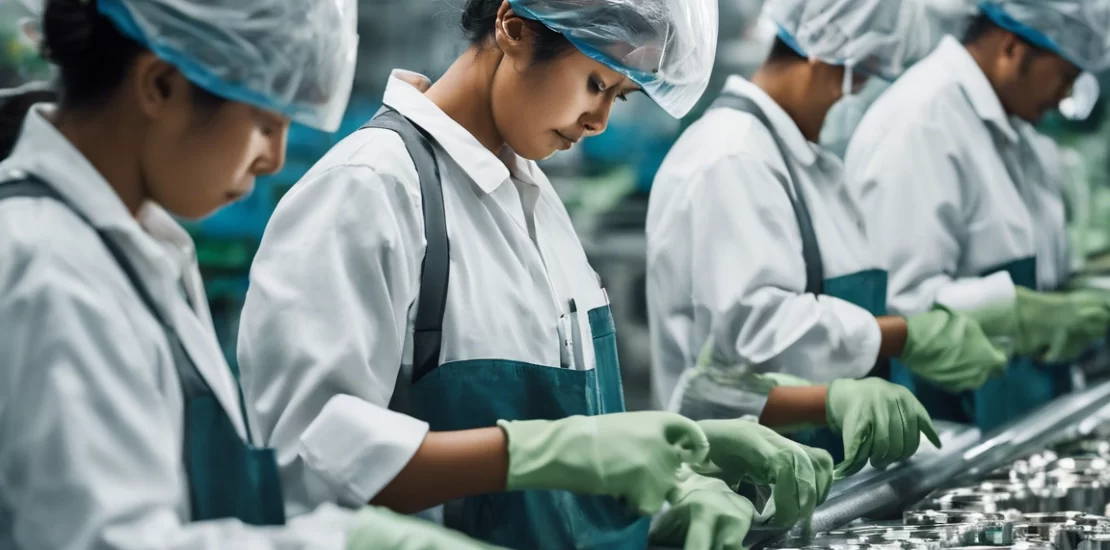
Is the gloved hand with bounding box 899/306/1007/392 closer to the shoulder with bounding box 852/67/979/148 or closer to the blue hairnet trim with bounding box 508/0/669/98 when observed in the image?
the shoulder with bounding box 852/67/979/148

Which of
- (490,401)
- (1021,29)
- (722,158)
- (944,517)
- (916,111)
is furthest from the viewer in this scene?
(1021,29)

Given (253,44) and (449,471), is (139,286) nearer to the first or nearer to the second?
(253,44)

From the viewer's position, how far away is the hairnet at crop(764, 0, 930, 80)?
2.63 metres

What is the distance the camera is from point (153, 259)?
4.07 ft

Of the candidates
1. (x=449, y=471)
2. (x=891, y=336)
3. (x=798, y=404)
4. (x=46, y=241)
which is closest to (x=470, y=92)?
(x=449, y=471)

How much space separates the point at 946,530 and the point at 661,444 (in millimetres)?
645

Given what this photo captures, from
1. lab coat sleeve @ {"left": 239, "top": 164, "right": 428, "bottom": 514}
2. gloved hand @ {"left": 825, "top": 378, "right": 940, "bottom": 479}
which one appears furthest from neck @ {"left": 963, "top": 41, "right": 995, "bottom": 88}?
lab coat sleeve @ {"left": 239, "top": 164, "right": 428, "bottom": 514}

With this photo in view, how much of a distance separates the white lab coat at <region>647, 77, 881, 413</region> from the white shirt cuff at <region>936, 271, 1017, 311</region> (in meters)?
0.58

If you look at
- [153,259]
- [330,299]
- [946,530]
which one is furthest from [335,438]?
[946,530]

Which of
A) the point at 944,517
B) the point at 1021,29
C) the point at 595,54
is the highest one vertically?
the point at 595,54

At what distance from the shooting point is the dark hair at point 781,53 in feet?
8.84

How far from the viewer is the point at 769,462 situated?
193cm

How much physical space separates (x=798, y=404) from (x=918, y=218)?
958 mm

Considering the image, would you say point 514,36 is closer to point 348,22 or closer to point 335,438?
point 348,22
